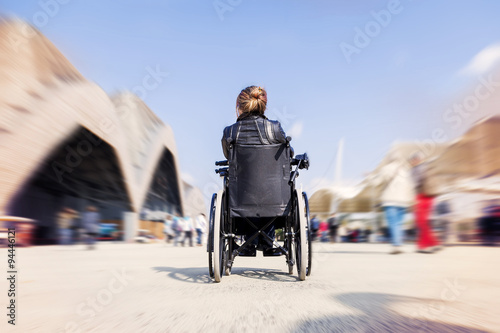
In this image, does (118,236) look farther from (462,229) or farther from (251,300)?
(251,300)

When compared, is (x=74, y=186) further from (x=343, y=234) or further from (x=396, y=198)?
(x=396, y=198)

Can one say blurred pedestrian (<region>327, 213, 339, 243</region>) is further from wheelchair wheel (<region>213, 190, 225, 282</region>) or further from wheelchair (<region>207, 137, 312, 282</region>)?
wheelchair wheel (<region>213, 190, 225, 282</region>)

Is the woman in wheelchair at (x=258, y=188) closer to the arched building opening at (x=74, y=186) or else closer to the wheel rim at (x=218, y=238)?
the wheel rim at (x=218, y=238)

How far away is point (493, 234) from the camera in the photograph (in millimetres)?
14148

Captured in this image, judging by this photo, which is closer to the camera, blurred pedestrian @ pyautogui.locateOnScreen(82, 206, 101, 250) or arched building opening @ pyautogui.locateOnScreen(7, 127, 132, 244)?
blurred pedestrian @ pyautogui.locateOnScreen(82, 206, 101, 250)

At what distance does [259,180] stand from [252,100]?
3.20 ft

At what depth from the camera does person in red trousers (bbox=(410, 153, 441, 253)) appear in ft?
28.2

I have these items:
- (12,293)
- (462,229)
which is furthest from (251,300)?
(462,229)

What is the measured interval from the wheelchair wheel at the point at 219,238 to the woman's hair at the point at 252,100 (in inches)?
40.8

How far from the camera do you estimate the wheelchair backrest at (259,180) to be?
4.13 metres

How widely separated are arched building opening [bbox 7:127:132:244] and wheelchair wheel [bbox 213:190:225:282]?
23.3 m

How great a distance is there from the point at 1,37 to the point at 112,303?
2427 centimetres

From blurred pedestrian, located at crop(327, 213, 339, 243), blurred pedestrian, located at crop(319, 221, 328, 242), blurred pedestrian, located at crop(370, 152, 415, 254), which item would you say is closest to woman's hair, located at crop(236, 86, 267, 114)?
blurred pedestrian, located at crop(370, 152, 415, 254)

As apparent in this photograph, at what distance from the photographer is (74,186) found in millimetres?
36438
